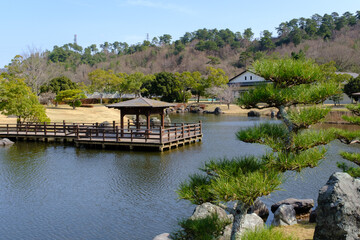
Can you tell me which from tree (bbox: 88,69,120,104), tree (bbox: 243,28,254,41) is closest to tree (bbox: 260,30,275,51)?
tree (bbox: 243,28,254,41)

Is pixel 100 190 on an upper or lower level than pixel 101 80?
lower

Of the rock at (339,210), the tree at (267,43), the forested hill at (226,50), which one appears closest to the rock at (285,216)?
the rock at (339,210)

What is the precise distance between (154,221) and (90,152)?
12430 mm

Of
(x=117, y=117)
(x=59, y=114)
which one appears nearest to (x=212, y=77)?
(x=117, y=117)

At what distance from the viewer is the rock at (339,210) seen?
691 cm

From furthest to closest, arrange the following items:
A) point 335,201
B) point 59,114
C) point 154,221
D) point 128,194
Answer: point 59,114 < point 128,194 < point 154,221 < point 335,201

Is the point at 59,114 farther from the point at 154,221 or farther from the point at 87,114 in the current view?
the point at 154,221

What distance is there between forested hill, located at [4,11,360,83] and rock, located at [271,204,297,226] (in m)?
68.6

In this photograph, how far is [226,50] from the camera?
386 feet

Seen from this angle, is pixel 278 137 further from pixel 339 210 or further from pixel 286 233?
pixel 286 233

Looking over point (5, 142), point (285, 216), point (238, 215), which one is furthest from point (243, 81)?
point (238, 215)

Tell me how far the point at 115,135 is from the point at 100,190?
10.6m

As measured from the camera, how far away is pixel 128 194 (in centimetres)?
1346

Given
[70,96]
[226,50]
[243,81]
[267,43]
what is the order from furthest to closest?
[226,50], [267,43], [243,81], [70,96]
